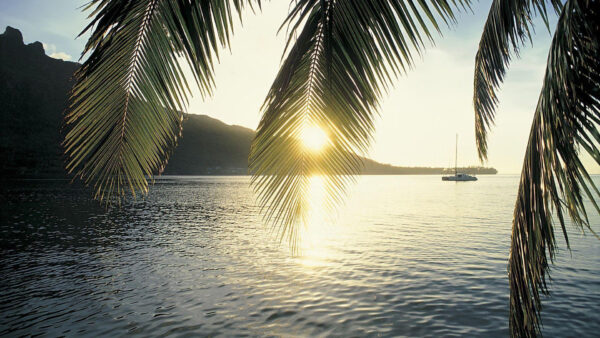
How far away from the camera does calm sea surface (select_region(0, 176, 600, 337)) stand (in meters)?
10.3

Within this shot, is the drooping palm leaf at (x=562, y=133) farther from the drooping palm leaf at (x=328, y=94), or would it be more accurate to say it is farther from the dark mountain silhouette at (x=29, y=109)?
the dark mountain silhouette at (x=29, y=109)

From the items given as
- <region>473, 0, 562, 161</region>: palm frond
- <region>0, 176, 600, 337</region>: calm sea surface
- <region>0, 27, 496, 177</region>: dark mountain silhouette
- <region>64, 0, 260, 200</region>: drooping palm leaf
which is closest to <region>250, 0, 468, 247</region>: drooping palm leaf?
<region>64, 0, 260, 200</region>: drooping palm leaf

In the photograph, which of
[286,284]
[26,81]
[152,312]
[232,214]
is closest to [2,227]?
[232,214]

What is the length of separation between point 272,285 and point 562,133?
541 inches

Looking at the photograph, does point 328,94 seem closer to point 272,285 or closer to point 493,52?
point 493,52

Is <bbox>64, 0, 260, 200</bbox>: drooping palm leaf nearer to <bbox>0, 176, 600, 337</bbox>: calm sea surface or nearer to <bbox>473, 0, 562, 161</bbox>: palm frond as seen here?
<bbox>473, 0, 562, 161</bbox>: palm frond

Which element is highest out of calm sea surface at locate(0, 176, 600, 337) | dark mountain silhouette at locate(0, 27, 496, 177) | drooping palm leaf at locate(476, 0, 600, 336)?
Result: dark mountain silhouette at locate(0, 27, 496, 177)

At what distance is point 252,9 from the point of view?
198 centimetres

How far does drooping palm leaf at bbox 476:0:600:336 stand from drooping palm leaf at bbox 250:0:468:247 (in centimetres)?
60

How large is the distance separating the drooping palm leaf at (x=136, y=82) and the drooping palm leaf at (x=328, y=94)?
17.7 inches

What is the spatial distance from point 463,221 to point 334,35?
3619 centimetres

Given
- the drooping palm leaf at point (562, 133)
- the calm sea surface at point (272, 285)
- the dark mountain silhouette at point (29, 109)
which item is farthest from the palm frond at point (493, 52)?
the dark mountain silhouette at point (29, 109)

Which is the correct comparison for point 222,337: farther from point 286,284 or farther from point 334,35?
point 334,35

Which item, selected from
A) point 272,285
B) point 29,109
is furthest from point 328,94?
point 29,109
